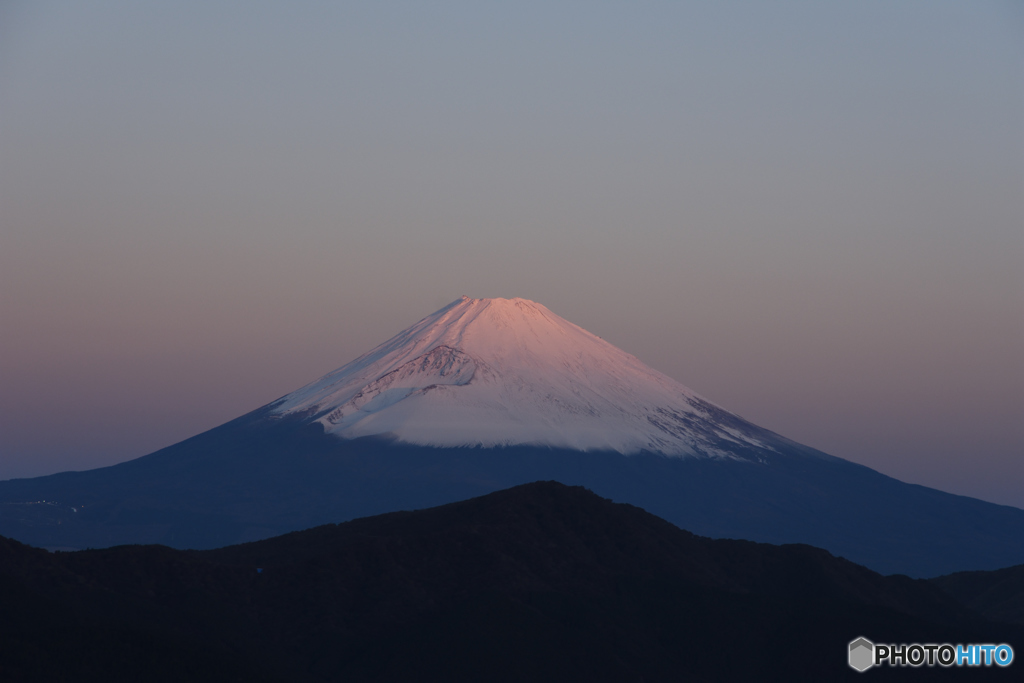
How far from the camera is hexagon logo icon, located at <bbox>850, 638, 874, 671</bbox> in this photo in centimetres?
4784

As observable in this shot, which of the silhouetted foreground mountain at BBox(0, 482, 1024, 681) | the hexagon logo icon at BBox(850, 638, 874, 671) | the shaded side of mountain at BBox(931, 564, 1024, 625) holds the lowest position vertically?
the shaded side of mountain at BBox(931, 564, 1024, 625)

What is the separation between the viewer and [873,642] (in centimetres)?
4884

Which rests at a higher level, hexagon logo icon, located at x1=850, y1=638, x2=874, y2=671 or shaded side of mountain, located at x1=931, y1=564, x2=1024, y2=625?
hexagon logo icon, located at x1=850, y1=638, x2=874, y2=671

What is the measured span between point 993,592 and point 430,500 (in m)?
106

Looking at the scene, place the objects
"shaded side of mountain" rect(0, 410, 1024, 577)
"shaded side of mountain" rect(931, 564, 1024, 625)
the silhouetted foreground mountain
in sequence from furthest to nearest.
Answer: "shaded side of mountain" rect(0, 410, 1024, 577), "shaded side of mountain" rect(931, 564, 1024, 625), the silhouetted foreground mountain

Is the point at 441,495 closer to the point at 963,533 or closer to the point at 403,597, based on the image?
the point at 963,533

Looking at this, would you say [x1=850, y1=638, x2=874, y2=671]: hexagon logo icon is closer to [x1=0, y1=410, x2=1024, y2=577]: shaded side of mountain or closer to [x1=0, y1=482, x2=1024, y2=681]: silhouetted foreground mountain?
[x1=0, y1=482, x2=1024, y2=681]: silhouetted foreground mountain

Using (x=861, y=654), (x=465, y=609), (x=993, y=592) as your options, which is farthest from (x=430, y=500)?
(x=861, y=654)

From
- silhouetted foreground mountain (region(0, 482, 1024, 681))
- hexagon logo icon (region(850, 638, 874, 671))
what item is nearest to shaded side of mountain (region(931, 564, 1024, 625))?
silhouetted foreground mountain (region(0, 482, 1024, 681))

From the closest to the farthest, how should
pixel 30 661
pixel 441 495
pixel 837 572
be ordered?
pixel 30 661
pixel 837 572
pixel 441 495

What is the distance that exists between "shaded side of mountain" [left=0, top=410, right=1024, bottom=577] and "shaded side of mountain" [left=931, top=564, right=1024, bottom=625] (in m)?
83.2

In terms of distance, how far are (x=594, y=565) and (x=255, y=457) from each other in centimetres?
15101

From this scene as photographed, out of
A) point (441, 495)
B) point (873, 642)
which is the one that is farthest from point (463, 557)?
point (441, 495)

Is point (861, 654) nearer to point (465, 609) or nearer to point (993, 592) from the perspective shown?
point (465, 609)
